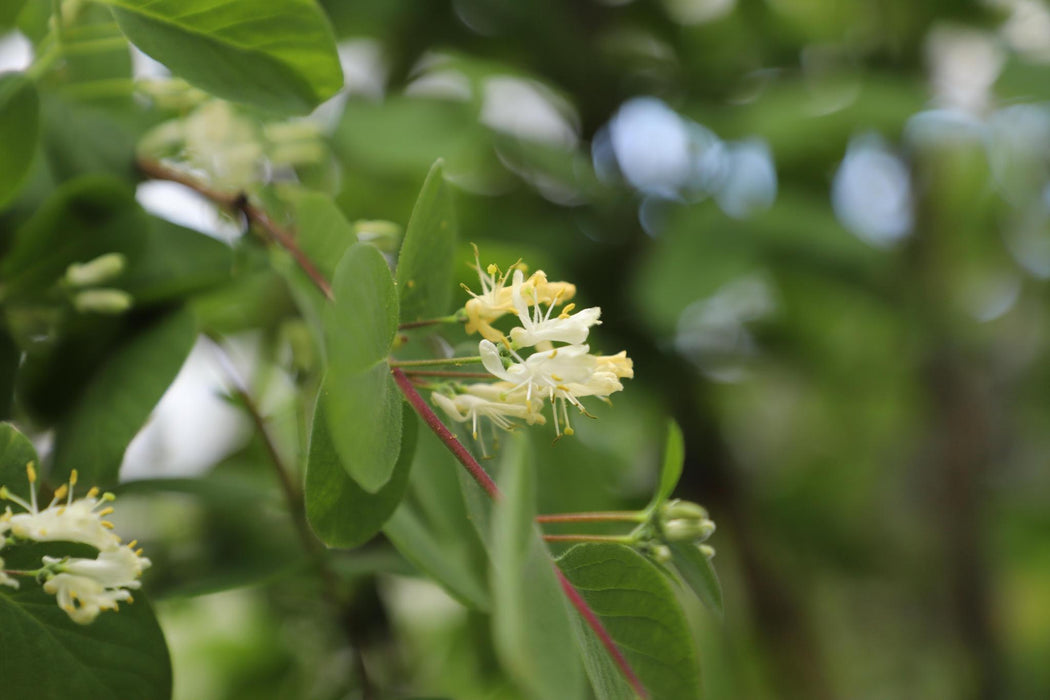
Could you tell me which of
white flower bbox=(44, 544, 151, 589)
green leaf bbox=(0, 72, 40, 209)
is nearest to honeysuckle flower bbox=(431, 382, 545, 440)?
white flower bbox=(44, 544, 151, 589)

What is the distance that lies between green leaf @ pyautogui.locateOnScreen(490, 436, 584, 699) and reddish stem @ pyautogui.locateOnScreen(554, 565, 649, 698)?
1.8 inches

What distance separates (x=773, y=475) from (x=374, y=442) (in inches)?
46.4

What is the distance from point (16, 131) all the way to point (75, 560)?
21cm

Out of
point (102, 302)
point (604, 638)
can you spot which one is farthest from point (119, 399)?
point (604, 638)

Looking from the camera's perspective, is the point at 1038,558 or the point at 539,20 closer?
the point at 539,20

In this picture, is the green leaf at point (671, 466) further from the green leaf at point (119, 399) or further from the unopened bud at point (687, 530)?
the green leaf at point (119, 399)

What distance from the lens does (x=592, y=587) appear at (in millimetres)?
→ 366

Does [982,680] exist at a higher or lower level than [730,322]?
lower

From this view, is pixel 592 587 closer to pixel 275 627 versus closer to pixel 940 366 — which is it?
pixel 275 627

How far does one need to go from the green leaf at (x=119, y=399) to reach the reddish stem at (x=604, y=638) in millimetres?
236

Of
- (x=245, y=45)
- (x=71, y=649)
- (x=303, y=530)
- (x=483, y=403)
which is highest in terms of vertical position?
(x=245, y=45)

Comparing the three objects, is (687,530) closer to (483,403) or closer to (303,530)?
(483,403)

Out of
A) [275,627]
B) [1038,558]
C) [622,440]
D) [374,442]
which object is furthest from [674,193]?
[1038,558]

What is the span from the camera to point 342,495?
37cm
